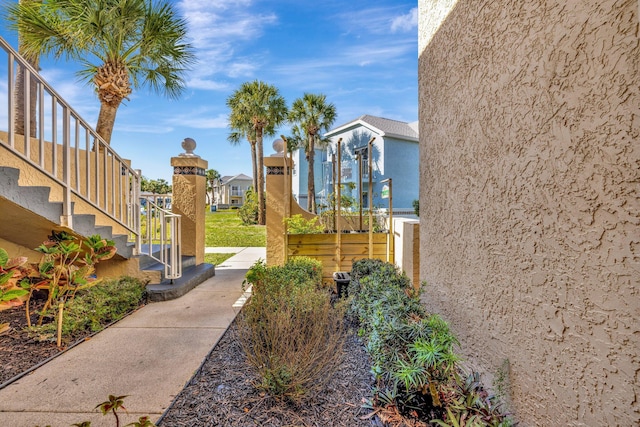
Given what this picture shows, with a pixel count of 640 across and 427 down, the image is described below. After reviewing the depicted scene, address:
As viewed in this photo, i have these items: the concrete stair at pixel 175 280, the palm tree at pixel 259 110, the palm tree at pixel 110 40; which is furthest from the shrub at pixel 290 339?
the palm tree at pixel 259 110

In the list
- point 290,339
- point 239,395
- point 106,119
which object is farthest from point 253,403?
point 106,119

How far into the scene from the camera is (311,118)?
19375 mm

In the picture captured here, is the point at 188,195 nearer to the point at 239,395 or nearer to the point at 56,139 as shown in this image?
the point at 56,139

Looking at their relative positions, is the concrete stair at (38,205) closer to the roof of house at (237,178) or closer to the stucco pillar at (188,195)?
the stucco pillar at (188,195)

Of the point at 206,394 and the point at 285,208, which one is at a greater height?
the point at 285,208

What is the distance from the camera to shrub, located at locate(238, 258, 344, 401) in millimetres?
2193

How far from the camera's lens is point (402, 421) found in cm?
194

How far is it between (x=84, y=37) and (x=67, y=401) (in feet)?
19.5

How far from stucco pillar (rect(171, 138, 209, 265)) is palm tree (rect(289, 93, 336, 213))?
1317 centimetres

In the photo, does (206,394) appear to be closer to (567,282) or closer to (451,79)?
(567,282)

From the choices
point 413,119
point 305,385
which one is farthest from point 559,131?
point 413,119

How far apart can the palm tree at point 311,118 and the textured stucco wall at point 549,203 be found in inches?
664

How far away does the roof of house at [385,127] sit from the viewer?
18141 mm

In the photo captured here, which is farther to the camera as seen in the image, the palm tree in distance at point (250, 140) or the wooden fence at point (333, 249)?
the palm tree in distance at point (250, 140)
